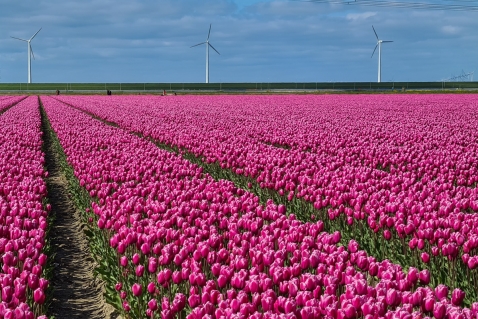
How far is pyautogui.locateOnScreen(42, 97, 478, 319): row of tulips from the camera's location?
4.07 metres

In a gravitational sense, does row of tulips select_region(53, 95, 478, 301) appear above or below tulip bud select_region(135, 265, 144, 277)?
above

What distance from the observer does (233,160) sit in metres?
12.8

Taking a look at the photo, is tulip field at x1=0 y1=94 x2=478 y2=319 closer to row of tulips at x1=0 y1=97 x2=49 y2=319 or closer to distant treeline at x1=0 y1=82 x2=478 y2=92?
row of tulips at x1=0 y1=97 x2=49 y2=319

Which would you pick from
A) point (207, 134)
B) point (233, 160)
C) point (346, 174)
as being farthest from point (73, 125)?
point (346, 174)

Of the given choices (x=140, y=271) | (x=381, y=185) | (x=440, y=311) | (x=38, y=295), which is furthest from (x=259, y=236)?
(x=381, y=185)

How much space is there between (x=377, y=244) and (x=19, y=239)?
410 cm

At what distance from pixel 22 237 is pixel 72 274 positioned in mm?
1303

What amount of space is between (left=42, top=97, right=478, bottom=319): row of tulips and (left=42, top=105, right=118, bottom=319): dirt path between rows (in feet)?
1.18

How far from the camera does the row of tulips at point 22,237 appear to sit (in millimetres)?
4723

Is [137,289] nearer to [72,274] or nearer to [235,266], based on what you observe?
[235,266]

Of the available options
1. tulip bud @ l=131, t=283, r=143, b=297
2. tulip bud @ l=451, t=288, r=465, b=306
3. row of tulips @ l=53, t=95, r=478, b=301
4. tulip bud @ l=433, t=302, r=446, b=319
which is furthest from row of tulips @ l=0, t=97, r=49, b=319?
row of tulips @ l=53, t=95, r=478, b=301

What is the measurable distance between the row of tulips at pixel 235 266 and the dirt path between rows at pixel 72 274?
36cm

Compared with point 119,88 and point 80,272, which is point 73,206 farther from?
point 119,88

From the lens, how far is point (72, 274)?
7.40m
